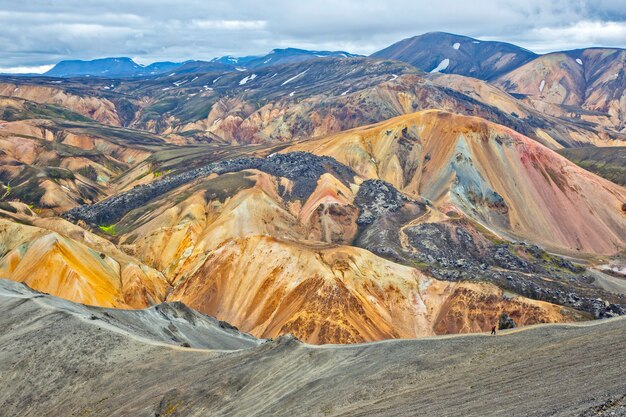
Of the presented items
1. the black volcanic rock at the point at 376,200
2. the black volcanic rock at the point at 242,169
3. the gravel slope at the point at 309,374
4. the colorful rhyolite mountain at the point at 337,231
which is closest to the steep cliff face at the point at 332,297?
the colorful rhyolite mountain at the point at 337,231

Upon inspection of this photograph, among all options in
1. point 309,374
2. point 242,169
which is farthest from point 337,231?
point 309,374

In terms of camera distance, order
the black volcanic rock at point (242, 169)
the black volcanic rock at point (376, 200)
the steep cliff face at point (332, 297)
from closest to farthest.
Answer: the steep cliff face at point (332, 297), the black volcanic rock at point (376, 200), the black volcanic rock at point (242, 169)

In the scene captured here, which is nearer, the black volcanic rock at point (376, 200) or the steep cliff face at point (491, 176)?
the black volcanic rock at point (376, 200)

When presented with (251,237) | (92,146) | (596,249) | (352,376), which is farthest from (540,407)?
(92,146)

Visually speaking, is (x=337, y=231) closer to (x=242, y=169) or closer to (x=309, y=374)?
(x=242, y=169)

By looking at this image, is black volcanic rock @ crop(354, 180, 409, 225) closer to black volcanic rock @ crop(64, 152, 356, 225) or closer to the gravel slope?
black volcanic rock @ crop(64, 152, 356, 225)

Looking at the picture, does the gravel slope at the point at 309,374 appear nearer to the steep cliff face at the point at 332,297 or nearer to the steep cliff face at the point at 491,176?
the steep cliff face at the point at 332,297

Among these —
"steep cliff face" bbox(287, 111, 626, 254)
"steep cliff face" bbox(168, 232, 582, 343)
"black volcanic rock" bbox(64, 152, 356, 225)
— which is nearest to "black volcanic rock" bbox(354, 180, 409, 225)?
"black volcanic rock" bbox(64, 152, 356, 225)
